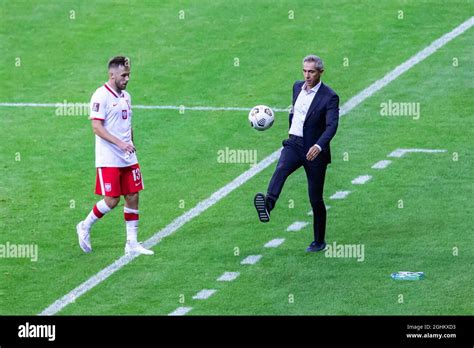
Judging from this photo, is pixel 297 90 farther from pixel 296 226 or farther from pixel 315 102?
pixel 296 226

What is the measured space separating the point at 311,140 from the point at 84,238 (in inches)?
124

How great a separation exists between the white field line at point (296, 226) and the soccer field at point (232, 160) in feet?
0.18

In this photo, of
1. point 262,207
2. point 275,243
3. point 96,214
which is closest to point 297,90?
point 262,207

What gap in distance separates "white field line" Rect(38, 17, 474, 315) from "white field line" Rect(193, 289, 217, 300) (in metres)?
1.29

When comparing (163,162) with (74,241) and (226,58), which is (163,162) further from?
(226,58)

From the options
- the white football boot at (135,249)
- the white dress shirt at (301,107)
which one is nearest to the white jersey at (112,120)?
the white football boot at (135,249)

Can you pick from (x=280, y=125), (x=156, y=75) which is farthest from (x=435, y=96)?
(x=156, y=75)

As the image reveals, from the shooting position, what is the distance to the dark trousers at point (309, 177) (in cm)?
1739

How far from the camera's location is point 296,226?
18.6 m

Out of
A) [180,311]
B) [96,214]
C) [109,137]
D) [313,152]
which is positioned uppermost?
[109,137]

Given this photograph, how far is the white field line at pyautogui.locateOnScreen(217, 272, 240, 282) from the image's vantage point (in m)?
16.5
